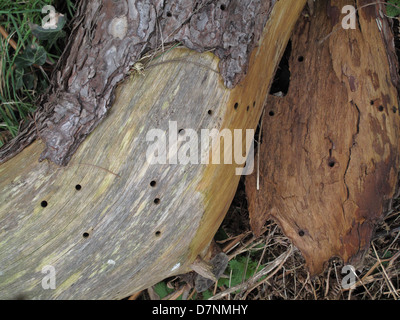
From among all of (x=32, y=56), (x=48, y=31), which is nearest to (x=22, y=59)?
(x=32, y=56)

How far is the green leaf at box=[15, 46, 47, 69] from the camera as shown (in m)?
1.97

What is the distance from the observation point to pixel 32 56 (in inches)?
78.2

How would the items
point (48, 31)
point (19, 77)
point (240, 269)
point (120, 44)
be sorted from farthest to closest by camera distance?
point (240, 269)
point (19, 77)
point (48, 31)
point (120, 44)

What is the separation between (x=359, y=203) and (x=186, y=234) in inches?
35.9

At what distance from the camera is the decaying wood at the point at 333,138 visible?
2.07m

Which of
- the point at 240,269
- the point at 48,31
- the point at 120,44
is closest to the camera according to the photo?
the point at 120,44

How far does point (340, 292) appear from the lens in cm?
247

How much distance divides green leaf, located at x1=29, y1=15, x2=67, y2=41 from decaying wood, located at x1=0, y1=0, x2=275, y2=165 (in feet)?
0.68

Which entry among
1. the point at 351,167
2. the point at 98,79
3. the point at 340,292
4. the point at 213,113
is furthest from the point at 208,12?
the point at 340,292

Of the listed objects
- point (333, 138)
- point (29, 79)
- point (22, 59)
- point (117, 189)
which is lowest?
point (333, 138)

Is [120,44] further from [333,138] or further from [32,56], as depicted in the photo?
[333,138]

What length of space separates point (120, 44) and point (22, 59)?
2.14 ft

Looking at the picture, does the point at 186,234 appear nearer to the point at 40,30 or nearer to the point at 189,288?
the point at 189,288

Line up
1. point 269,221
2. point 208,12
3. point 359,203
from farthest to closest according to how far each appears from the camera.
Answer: point 269,221, point 359,203, point 208,12
